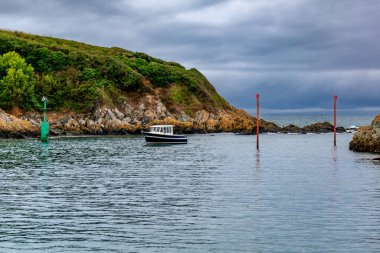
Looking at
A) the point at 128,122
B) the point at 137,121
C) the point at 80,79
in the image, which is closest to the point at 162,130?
the point at 128,122

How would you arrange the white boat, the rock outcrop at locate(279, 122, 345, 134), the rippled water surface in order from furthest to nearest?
the rock outcrop at locate(279, 122, 345, 134), the white boat, the rippled water surface

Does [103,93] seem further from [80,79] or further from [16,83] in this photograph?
[16,83]

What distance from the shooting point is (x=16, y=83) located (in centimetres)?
11450

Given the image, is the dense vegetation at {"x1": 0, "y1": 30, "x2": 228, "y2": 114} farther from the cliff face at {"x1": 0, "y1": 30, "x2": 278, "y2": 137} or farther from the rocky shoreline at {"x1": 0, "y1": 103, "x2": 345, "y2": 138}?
the rocky shoreline at {"x1": 0, "y1": 103, "x2": 345, "y2": 138}

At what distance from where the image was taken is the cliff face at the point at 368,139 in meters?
63.0

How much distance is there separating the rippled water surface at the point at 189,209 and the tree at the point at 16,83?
70324mm

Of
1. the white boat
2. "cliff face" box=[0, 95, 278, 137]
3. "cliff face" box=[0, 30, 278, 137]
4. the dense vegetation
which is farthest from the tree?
the white boat

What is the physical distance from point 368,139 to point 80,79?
3173 inches

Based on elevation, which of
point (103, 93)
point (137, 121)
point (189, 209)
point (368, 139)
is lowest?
point (189, 209)

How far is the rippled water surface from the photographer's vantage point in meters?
18.5

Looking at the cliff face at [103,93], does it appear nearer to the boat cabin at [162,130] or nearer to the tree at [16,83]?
the tree at [16,83]

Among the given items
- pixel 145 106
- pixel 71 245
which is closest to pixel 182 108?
pixel 145 106

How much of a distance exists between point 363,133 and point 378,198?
40.5 m

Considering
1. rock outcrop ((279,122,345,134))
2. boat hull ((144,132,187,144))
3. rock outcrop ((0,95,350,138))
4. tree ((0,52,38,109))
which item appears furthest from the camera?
rock outcrop ((279,122,345,134))
